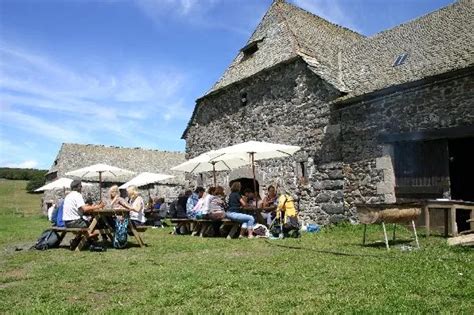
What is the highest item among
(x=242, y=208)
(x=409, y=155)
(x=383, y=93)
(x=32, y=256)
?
(x=383, y=93)

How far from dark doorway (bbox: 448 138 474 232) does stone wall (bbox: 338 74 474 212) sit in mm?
1737

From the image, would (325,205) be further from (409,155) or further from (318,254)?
(318,254)

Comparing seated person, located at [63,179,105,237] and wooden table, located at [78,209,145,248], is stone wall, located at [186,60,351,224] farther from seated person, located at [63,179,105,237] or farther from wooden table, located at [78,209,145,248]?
seated person, located at [63,179,105,237]

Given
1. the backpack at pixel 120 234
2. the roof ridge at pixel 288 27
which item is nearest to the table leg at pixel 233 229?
the backpack at pixel 120 234

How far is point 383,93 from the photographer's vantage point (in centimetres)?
1227

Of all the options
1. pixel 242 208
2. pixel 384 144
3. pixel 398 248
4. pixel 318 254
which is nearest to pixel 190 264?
pixel 318 254

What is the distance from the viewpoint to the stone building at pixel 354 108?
37.2ft

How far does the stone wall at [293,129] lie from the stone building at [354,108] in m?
0.04

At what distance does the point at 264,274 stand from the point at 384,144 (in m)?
7.72

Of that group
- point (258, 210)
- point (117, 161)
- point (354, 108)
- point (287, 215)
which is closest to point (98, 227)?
point (258, 210)

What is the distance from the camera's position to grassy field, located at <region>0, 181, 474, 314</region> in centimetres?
433

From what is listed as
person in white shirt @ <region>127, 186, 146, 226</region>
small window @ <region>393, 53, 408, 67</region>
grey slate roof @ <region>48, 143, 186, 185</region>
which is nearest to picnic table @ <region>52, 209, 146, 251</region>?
person in white shirt @ <region>127, 186, 146, 226</region>

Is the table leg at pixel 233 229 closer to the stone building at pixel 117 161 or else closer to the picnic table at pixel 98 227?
the picnic table at pixel 98 227

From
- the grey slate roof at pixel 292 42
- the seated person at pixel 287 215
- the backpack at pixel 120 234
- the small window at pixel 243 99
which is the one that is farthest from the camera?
the small window at pixel 243 99
